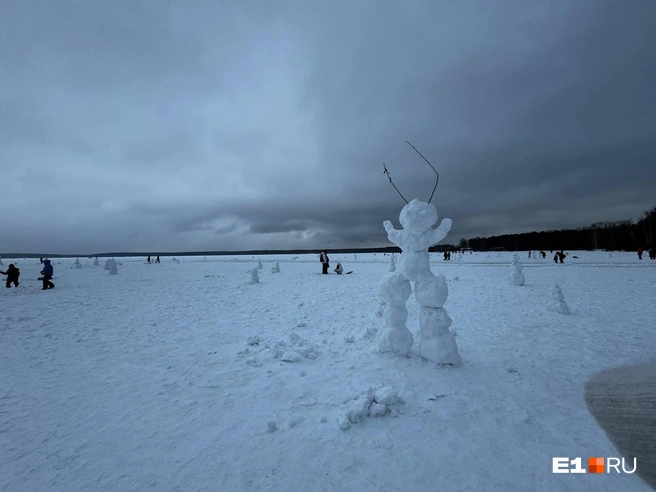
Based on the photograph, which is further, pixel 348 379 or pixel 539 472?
pixel 348 379

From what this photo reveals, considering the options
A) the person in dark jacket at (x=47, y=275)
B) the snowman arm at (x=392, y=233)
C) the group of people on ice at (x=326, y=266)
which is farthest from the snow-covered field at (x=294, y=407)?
the group of people on ice at (x=326, y=266)

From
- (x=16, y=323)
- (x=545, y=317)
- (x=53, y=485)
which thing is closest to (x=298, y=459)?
(x=53, y=485)

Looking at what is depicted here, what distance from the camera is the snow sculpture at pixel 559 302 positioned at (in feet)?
28.4

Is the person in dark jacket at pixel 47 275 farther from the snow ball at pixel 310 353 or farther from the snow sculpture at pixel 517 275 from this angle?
the snow sculpture at pixel 517 275

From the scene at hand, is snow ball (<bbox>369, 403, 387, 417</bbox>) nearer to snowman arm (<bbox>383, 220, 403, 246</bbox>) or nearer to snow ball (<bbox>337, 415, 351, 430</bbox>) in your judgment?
snow ball (<bbox>337, 415, 351, 430</bbox>)

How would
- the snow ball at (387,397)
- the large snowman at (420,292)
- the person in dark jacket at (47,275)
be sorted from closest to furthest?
the snow ball at (387,397) → the large snowman at (420,292) → the person in dark jacket at (47,275)

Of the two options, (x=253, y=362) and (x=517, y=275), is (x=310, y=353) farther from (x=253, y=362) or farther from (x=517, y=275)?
(x=517, y=275)

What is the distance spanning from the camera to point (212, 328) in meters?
7.60

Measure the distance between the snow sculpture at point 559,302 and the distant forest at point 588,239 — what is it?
5612cm

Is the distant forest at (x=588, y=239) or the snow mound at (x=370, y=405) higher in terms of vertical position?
the distant forest at (x=588, y=239)

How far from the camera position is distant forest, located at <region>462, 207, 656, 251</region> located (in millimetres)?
59219

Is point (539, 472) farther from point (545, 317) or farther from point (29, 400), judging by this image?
point (545, 317)

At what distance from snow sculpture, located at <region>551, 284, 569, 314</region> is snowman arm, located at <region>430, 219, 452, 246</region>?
6.53m

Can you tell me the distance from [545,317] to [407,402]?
7.00 meters
